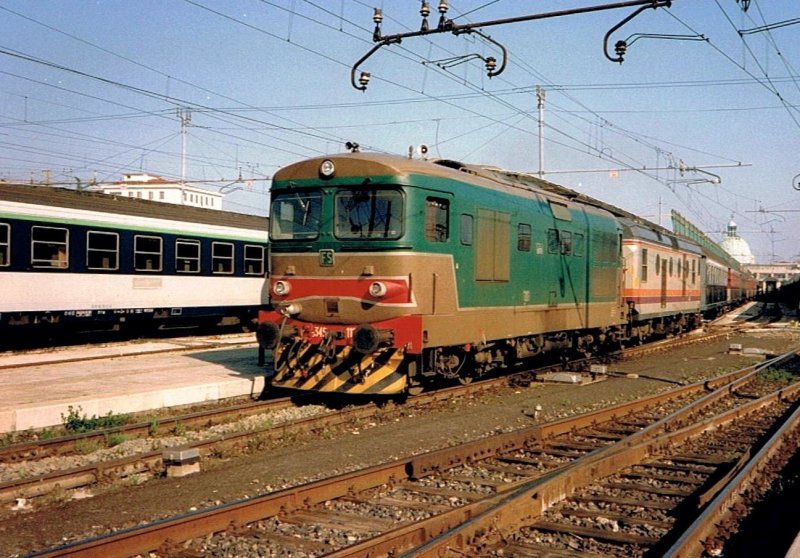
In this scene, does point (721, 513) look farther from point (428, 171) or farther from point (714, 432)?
point (428, 171)

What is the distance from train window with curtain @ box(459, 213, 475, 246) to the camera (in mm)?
12164

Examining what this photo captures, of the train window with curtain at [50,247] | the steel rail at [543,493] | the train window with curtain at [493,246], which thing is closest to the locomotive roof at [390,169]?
the train window with curtain at [493,246]

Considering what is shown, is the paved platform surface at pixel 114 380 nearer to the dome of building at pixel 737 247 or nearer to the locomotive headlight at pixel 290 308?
the locomotive headlight at pixel 290 308

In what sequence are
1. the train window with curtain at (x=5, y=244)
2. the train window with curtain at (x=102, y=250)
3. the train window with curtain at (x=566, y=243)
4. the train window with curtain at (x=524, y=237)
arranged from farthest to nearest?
the train window with curtain at (x=102, y=250)
the train window with curtain at (x=5, y=244)
the train window with curtain at (x=566, y=243)
the train window with curtain at (x=524, y=237)

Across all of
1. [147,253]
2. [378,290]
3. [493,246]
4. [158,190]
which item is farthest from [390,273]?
[158,190]

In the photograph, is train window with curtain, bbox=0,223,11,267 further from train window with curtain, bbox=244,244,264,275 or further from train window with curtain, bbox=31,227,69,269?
train window with curtain, bbox=244,244,264,275

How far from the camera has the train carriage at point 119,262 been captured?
674 inches

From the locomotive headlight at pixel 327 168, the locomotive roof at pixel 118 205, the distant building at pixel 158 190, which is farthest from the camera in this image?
the distant building at pixel 158 190

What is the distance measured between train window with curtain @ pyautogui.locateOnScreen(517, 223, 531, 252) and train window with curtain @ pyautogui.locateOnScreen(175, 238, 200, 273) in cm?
1090

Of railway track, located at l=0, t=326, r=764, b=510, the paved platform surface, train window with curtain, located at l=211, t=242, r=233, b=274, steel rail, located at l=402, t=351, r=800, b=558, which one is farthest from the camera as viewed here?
train window with curtain, located at l=211, t=242, r=233, b=274

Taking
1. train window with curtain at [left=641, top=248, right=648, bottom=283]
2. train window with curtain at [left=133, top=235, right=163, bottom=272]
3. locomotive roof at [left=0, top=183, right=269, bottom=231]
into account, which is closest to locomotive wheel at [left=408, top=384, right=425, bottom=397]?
locomotive roof at [left=0, top=183, right=269, bottom=231]

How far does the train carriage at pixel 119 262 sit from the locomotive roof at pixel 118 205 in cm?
3

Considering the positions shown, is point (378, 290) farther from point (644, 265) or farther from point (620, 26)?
point (644, 265)

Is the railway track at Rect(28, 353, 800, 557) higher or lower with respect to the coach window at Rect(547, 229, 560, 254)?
lower
